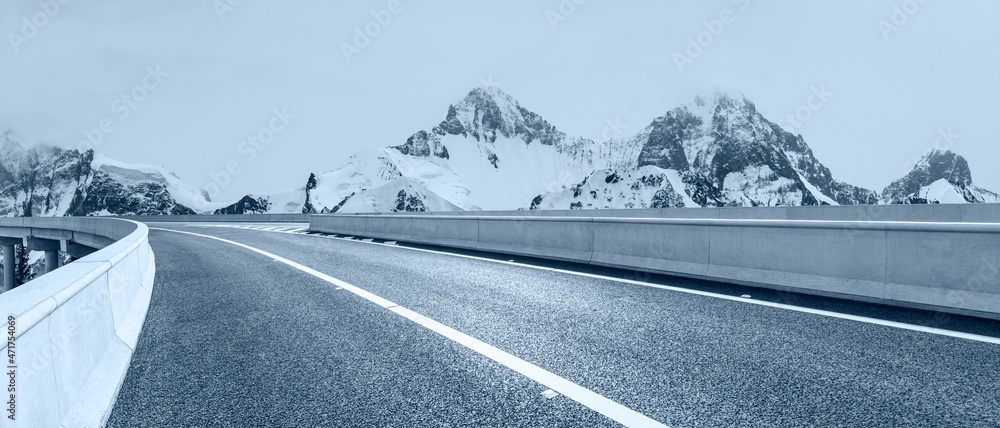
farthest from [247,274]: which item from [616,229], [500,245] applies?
[616,229]

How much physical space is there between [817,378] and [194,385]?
4169 mm

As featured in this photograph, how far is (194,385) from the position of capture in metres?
3.72

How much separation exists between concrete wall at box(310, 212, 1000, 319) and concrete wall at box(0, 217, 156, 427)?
23.7 ft

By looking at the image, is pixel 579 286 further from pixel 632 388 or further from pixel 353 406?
pixel 353 406

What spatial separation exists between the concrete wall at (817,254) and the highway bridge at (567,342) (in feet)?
0.08

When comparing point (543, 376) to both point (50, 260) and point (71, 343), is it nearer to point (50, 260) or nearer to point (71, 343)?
point (71, 343)

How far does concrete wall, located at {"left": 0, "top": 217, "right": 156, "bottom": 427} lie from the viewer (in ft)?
7.92

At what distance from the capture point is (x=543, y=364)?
399 cm

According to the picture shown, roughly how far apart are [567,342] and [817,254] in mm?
4165

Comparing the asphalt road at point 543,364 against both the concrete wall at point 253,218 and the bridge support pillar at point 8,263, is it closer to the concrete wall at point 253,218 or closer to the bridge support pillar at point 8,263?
the concrete wall at point 253,218

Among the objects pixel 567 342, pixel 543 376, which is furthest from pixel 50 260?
pixel 543 376

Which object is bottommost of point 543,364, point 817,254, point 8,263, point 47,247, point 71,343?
point 8,263

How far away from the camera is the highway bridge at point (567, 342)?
10.1 feet

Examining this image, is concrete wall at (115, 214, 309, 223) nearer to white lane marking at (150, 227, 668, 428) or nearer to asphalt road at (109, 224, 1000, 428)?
asphalt road at (109, 224, 1000, 428)
